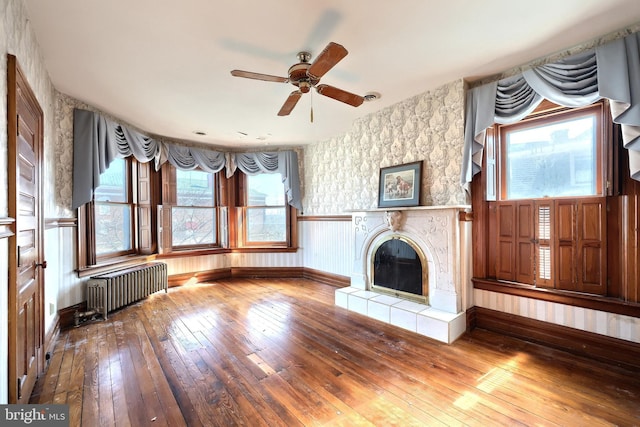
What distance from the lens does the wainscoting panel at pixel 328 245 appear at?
15.0ft

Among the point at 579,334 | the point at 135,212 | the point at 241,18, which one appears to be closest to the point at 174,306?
the point at 135,212

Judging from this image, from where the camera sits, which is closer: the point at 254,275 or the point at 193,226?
the point at 193,226

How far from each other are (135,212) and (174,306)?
171cm

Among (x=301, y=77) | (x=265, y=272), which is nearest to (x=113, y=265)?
(x=265, y=272)

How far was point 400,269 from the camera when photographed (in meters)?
3.32

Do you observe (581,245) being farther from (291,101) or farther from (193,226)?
(193,226)

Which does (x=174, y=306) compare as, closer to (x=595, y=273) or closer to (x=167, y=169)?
(x=167, y=169)

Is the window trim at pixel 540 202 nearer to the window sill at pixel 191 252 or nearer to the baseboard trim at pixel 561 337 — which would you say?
the baseboard trim at pixel 561 337

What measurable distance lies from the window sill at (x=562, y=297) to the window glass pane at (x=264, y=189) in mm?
3807

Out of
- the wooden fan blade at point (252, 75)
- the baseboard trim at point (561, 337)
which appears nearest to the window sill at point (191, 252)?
the wooden fan blade at point (252, 75)

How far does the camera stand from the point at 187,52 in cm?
228

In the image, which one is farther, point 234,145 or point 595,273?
point 234,145
